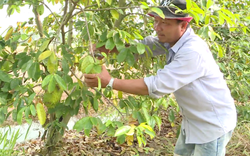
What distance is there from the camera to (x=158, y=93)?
4.35 feet

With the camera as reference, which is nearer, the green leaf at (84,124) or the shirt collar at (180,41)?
the green leaf at (84,124)

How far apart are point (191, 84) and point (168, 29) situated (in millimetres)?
351

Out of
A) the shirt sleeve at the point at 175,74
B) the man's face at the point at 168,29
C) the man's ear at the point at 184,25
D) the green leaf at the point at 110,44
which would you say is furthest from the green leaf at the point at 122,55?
the man's ear at the point at 184,25

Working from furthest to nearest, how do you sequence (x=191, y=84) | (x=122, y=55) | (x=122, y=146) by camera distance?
(x=122, y=146) → (x=191, y=84) → (x=122, y=55)

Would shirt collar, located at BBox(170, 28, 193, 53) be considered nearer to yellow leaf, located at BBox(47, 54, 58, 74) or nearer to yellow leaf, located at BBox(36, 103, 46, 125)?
yellow leaf, located at BBox(47, 54, 58, 74)

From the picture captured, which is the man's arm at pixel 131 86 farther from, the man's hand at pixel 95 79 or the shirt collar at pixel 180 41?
the shirt collar at pixel 180 41

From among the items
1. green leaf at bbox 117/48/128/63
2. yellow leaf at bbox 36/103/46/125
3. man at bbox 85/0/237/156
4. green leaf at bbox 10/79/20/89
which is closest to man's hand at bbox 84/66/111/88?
man at bbox 85/0/237/156

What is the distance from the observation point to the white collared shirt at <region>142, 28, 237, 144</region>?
4.30 feet

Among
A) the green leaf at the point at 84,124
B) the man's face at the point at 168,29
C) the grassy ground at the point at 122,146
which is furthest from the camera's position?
the grassy ground at the point at 122,146

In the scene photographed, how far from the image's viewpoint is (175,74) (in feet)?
4.29

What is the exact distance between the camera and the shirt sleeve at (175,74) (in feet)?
4.27

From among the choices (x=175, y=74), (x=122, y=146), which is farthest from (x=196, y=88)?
(x=122, y=146)

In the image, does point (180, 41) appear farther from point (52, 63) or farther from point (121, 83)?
point (52, 63)

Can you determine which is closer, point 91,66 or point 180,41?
point 91,66
